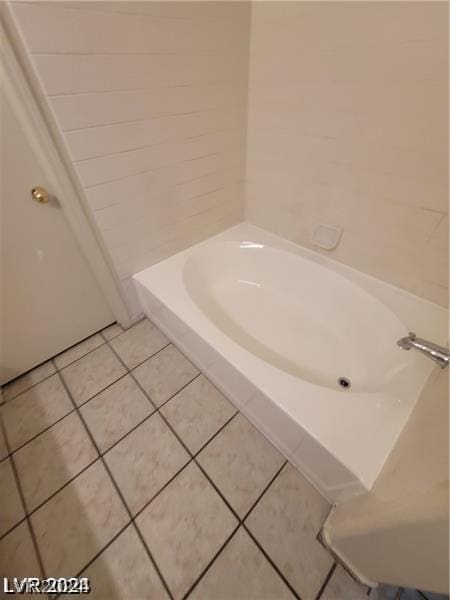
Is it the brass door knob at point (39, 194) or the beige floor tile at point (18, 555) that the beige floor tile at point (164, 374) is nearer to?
the beige floor tile at point (18, 555)

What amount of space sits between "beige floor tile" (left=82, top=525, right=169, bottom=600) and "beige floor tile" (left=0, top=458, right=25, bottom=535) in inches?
13.1

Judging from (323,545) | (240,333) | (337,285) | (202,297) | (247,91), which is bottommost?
(323,545)

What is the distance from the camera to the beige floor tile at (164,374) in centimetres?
124

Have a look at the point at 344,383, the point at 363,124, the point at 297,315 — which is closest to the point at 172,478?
the point at 344,383

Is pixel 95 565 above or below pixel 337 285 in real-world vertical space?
below

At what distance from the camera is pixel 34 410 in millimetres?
1170

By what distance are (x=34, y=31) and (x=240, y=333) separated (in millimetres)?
1313

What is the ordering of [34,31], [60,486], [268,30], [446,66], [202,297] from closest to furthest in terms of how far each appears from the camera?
[34,31], [446,66], [60,486], [268,30], [202,297]

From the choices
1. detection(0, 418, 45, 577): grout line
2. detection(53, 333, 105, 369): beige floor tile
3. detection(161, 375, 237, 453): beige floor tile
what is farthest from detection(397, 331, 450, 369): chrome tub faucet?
detection(53, 333, 105, 369): beige floor tile

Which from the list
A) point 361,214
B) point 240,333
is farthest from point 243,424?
point 361,214

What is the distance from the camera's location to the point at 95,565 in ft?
2.63

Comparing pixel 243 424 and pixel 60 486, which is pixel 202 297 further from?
pixel 60 486

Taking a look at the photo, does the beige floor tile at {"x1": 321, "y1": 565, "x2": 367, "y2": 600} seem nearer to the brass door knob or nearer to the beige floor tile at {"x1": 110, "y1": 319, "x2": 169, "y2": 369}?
the beige floor tile at {"x1": 110, "y1": 319, "x2": 169, "y2": 369}

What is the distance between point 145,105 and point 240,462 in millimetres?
1488
